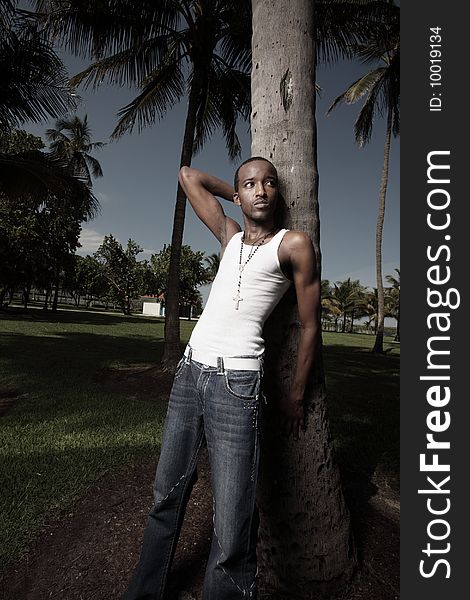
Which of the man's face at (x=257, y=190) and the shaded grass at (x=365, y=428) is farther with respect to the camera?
the shaded grass at (x=365, y=428)

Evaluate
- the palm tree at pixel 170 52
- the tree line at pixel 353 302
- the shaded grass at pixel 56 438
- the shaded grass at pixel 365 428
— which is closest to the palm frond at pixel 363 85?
the palm tree at pixel 170 52

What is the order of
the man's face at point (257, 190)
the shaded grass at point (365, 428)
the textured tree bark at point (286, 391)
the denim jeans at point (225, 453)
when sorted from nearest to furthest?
the denim jeans at point (225, 453), the man's face at point (257, 190), the textured tree bark at point (286, 391), the shaded grass at point (365, 428)

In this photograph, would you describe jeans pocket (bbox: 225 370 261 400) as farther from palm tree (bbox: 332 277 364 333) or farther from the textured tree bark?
palm tree (bbox: 332 277 364 333)

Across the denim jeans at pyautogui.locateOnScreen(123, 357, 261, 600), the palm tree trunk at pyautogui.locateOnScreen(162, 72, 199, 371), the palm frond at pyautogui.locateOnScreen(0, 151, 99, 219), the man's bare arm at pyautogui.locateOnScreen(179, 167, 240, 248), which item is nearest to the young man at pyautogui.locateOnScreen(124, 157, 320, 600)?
the denim jeans at pyautogui.locateOnScreen(123, 357, 261, 600)

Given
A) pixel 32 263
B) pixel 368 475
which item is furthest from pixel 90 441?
pixel 32 263

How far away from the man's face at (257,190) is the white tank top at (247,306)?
0.49 ft

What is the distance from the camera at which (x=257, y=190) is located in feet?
6.43

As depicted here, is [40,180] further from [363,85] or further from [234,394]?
Answer: [363,85]

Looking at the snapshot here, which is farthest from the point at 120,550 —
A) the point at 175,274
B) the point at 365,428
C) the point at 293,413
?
the point at 175,274

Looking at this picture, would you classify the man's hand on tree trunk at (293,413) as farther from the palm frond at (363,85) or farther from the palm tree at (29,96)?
the palm frond at (363,85)

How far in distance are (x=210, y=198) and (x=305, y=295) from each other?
2.92ft

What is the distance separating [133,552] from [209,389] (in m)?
1.48

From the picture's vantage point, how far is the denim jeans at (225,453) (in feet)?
5.61

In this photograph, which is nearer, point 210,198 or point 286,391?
point 286,391
